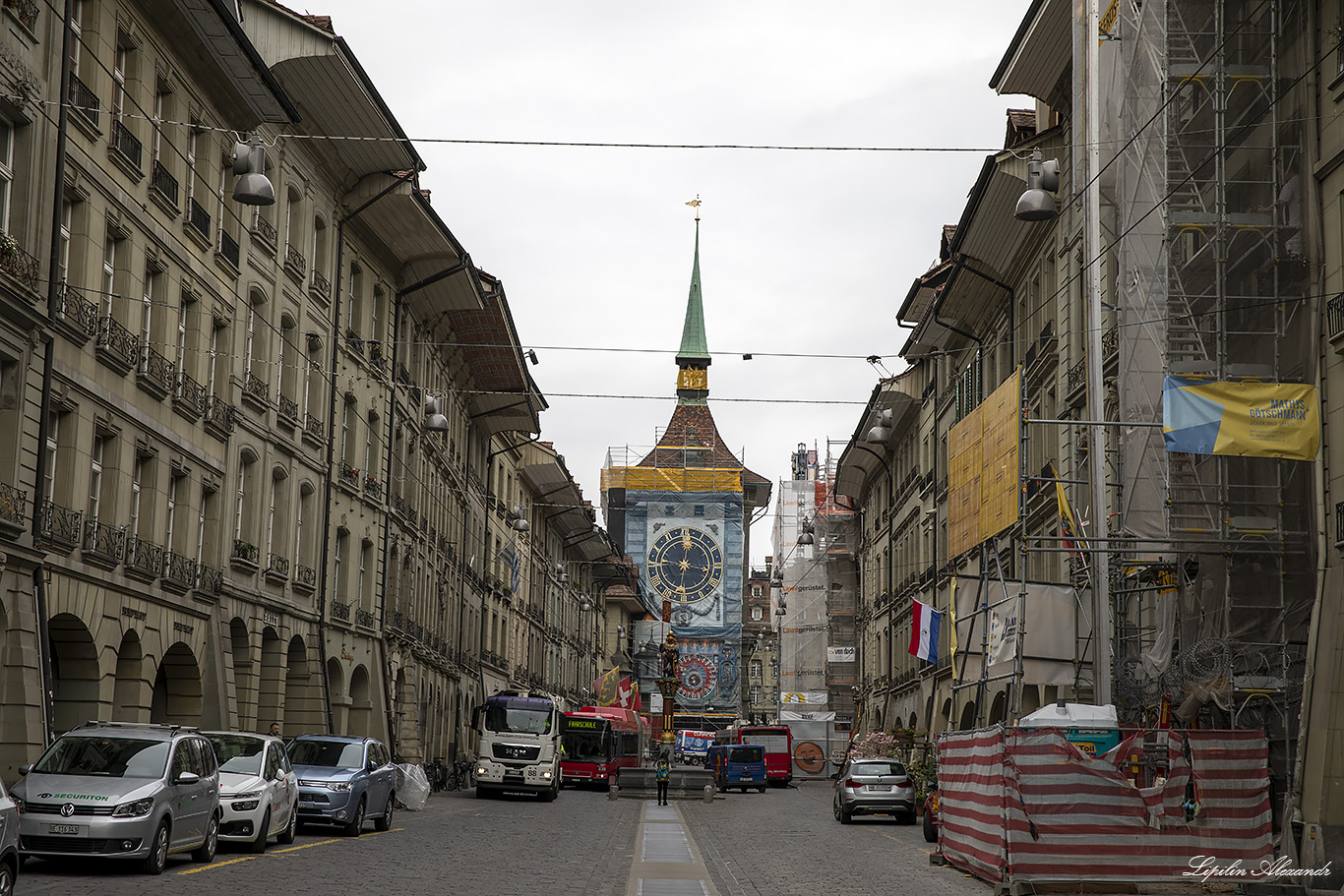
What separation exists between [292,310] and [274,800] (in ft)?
54.5

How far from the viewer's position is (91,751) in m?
18.1

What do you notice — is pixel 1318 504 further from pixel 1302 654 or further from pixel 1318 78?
pixel 1318 78

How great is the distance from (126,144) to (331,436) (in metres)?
14.2

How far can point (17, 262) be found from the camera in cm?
2253

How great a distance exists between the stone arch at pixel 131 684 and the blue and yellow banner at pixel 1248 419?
1737 centimetres

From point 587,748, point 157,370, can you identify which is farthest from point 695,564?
point 157,370

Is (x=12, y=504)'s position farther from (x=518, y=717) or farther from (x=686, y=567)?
(x=686, y=567)

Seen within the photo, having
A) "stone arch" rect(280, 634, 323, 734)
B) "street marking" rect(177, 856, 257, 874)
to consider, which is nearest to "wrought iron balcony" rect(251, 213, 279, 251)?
"stone arch" rect(280, 634, 323, 734)

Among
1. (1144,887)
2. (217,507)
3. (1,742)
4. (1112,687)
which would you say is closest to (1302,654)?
(1112,687)

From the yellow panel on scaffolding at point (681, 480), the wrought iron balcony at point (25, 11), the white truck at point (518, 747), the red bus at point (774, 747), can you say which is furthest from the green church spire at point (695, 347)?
the wrought iron balcony at point (25, 11)

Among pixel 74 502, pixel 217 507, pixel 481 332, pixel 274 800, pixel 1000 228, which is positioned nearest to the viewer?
pixel 274 800

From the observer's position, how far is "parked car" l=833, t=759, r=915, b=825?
36.1 metres

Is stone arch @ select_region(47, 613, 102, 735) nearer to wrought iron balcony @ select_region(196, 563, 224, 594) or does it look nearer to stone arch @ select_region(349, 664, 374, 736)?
wrought iron balcony @ select_region(196, 563, 224, 594)

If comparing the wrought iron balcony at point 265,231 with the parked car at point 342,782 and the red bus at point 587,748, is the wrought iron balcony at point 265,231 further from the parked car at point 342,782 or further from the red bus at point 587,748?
the red bus at point 587,748
